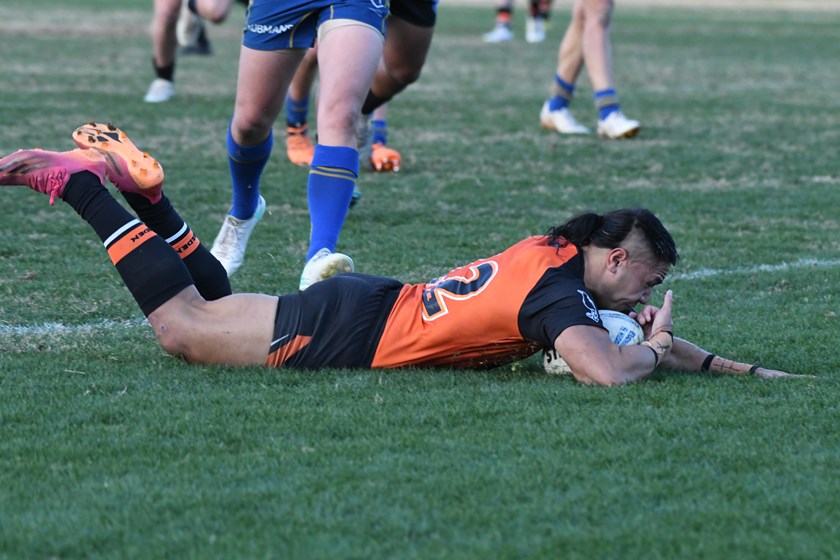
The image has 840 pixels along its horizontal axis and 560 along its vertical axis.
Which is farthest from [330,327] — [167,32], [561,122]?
[167,32]

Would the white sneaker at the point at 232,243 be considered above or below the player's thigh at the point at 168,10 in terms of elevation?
above

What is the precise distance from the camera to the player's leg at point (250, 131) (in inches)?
212

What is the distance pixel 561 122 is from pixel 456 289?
6.30 m

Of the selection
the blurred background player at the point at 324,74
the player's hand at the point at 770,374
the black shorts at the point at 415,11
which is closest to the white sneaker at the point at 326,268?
the blurred background player at the point at 324,74

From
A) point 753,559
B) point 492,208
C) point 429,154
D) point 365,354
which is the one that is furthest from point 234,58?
point 753,559

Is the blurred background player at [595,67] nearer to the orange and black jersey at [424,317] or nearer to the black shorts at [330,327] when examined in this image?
the orange and black jersey at [424,317]

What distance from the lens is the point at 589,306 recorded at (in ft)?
13.1

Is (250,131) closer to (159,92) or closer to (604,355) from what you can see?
(604,355)

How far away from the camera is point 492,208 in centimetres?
734

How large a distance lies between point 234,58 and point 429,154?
8.10 meters

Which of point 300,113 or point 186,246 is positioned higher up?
point 186,246

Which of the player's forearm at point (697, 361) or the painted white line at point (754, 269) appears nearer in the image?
the player's forearm at point (697, 361)

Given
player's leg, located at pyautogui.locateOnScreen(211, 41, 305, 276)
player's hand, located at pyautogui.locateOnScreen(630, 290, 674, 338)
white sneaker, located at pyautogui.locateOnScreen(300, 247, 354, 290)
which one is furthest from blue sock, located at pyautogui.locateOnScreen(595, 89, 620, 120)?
player's hand, located at pyautogui.locateOnScreen(630, 290, 674, 338)

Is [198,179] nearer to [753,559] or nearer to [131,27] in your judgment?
[753,559]
